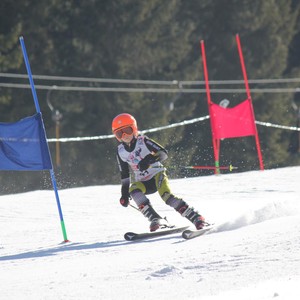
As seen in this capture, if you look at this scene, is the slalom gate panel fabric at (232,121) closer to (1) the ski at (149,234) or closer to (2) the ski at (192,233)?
(1) the ski at (149,234)

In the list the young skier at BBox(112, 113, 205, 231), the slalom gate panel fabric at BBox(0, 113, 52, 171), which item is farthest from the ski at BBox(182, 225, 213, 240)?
the slalom gate panel fabric at BBox(0, 113, 52, 171)

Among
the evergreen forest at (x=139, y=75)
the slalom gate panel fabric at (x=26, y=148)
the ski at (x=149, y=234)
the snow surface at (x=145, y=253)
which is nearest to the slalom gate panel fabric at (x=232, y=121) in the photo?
the snow surface at (x=145, y=253)

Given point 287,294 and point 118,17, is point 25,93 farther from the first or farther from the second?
point 287,294

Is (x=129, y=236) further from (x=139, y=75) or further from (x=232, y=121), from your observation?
(x=139, y=75)

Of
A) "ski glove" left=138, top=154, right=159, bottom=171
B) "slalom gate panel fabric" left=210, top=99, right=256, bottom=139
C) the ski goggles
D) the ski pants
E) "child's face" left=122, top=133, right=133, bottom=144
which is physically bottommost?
the ski pants

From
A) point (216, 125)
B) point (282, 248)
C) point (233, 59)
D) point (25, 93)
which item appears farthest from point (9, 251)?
point (233, 59)

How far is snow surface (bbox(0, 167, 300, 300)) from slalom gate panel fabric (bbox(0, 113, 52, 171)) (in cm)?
74

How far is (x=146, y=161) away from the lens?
941 cm

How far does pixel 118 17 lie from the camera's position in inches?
1250

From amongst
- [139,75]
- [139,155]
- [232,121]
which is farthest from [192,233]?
[139,75]

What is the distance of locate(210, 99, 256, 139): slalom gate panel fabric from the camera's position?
1664 centimetres

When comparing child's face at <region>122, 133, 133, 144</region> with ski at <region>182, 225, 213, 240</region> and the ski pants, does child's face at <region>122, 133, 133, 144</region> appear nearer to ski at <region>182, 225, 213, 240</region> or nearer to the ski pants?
the ski pants

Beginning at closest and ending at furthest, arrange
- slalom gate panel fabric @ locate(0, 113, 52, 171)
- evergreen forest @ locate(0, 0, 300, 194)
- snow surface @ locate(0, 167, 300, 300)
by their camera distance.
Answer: snow surface @ locate(0, 167, 300, 300)
slalom gate panel fabric @ locate(0, 113, 52, 171)
evergreen forest @ locate(0, 0, 300, 194)

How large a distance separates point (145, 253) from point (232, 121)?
909 cm
